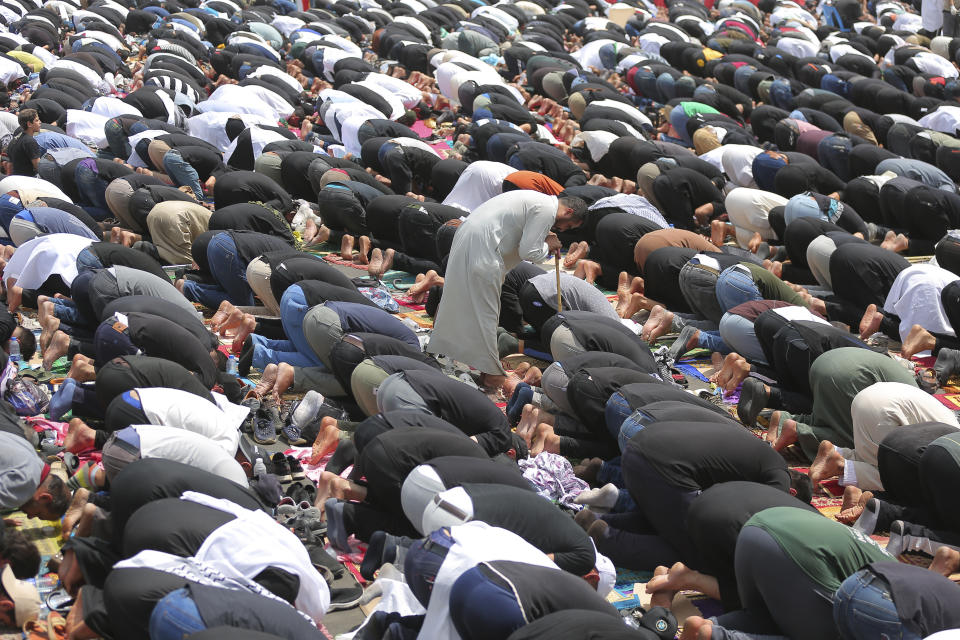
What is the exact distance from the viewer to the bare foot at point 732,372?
595cm

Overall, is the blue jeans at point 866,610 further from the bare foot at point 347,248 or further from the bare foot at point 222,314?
the bare foot at point 347,248

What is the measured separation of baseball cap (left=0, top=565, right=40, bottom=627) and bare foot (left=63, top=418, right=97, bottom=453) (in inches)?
42.6

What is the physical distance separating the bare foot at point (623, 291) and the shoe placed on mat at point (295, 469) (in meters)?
2.56

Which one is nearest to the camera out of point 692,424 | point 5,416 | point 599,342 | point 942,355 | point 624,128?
point 692,424

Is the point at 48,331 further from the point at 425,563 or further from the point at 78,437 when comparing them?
the point at 425,563

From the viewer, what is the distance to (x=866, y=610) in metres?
3.42

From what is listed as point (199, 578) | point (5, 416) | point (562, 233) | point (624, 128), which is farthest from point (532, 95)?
point (199, 578)

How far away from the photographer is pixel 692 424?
4.43 metres

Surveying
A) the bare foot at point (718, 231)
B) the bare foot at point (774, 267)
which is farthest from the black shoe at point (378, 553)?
the bare foot at point (718, 231)

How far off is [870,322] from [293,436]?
3154 millimetres

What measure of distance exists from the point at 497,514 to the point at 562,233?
15.3ft

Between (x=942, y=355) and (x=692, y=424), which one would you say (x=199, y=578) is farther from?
(x=942, y=355)

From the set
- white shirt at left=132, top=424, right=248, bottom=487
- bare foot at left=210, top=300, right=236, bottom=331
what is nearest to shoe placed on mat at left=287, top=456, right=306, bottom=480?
white shirt at left=132, top=424, right=248, bottom=487

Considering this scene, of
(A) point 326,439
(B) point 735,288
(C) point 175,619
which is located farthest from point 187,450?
(B) point 735,288
